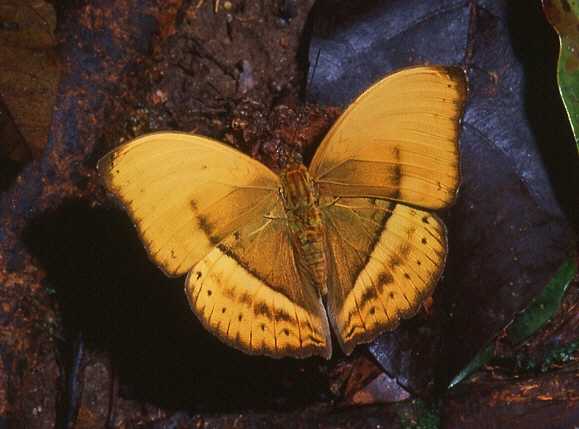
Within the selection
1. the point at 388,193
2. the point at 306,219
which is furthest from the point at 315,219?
the point at 388,193

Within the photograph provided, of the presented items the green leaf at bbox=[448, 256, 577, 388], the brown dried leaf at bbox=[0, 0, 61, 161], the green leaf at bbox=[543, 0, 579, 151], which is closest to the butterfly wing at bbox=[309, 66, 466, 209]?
the green leaf at bbox=[543, 0, 579, 151]

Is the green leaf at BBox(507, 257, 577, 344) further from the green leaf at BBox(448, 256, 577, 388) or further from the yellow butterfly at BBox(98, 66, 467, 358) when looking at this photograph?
the yellow butterfly at BBox(98, 66, 467, 358)

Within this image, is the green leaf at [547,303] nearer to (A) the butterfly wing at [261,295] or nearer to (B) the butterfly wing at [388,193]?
(B) the butterfly wing at [388,193]

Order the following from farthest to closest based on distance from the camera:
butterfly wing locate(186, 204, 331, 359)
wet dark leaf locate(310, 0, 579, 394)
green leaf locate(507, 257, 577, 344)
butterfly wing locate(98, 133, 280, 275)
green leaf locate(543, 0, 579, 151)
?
green leaf locate(507, 257, 577, 344), wet dark leaf locate(310, 0, 579, 394), green leaf locate(543, 0, 579, 151), butterfly wing locate(186, 204, 331, 359), butterfly wing locate(98, 133, 280, 275)

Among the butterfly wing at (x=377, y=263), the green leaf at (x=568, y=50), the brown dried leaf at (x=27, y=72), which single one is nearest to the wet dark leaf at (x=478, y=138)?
the green leaf at (x=568, y=50)

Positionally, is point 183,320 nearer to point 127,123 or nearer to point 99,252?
point 99,252

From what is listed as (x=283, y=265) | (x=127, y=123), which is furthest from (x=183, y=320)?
(x=127, y=123)
